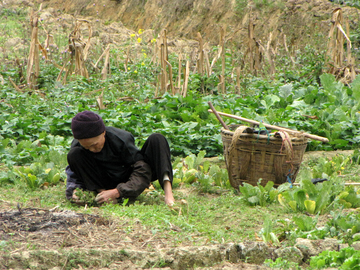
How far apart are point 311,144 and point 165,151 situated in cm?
260


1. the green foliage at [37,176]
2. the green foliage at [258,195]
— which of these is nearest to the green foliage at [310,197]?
the green foliage at [258,195]

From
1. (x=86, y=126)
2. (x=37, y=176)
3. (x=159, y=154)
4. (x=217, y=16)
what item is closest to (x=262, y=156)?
(x=159, y=154)

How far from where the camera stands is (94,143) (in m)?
3.56

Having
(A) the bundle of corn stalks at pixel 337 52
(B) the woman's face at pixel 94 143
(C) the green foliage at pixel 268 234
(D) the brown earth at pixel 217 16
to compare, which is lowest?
(C) the green foliage at pixel 268 234

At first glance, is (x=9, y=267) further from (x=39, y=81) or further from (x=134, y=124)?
(x=39, y=81)

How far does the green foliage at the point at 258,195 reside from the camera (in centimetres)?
364

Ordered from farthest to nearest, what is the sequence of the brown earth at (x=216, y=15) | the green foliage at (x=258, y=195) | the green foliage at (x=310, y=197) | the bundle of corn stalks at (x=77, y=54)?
the brown earth at (x=216, y=15) < the bundle of corn stalks at (x=77, y=54) < the green foliage at (x=258, y=195) < the green foliage at (x=310, y=197)

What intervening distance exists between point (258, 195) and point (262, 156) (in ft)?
1.79

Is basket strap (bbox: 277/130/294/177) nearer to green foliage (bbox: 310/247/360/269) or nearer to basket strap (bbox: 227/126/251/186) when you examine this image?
basket strap (bbox: 227/126/251/186)

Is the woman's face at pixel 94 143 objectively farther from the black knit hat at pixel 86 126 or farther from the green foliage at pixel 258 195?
the green foliage at pixel 258 195

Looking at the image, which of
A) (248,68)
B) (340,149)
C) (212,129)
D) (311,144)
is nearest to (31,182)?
(212,129)

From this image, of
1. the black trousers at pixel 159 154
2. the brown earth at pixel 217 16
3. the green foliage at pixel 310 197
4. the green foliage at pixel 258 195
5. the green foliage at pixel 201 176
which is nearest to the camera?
the green foliage at pixel 310 197

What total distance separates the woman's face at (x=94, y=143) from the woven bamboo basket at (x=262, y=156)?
1256 millimetres

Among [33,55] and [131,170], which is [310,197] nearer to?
[131,170]
